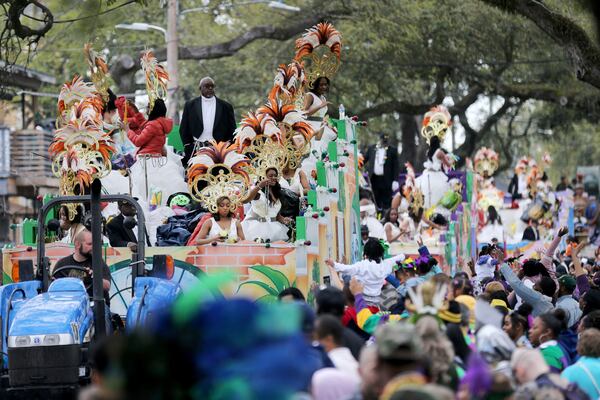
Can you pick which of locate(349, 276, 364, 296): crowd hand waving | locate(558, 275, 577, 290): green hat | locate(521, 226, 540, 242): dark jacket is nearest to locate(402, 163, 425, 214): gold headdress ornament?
locate(521, 226, 540, 242): dark jacket

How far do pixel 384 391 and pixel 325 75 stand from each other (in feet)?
48.3

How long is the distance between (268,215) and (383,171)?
11523 mm

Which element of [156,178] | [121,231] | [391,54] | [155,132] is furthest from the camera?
[391,54]

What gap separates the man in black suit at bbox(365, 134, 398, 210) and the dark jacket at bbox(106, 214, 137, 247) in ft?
39.2

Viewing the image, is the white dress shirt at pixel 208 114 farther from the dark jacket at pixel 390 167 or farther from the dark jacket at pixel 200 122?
the dark jacket at pixel 390 167

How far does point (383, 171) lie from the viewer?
97.7 ft

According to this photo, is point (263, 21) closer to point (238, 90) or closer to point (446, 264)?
point (238, 90)

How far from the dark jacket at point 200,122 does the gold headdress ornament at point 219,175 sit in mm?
2852

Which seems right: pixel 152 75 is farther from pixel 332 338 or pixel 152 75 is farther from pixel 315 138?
pixel 332 338

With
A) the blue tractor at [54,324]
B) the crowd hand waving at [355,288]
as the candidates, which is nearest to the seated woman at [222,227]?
the blue tractor at [54,324]

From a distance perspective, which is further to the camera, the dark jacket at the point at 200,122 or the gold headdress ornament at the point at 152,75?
the dark jacket at the point at 200,122

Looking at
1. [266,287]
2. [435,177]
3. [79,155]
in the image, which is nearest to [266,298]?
[266,287]

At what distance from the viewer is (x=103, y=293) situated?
12.6 meters

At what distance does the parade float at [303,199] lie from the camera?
55.6ft
